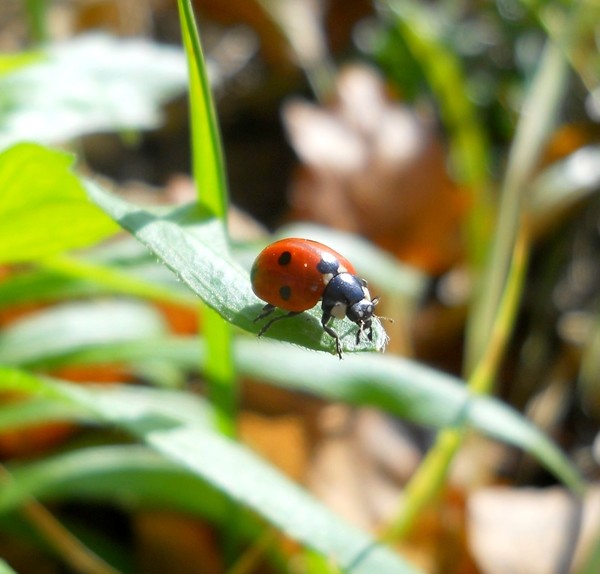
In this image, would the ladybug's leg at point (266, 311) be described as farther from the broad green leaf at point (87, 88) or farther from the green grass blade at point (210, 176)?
the broad green leaf at point (87, 88)

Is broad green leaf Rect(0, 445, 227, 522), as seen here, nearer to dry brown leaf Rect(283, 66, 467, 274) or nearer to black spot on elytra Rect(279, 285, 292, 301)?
black spot on elytra Rect(279, 285, 292, 301)

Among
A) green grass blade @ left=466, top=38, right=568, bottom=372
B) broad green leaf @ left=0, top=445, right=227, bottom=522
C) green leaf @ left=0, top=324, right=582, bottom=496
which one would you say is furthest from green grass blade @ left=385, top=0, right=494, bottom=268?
broad green leaf @ left=0, top=445, right=227, bottom=522

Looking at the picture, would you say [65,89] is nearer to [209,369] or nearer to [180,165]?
[209,369]

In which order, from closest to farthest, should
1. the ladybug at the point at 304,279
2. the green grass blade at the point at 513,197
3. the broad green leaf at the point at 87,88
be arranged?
1. the ladybug at the point at 304,279
2. the broad green leaf at the point at 87,88
3. the green grass blade at the point at 513,197

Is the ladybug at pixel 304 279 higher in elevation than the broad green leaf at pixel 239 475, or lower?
higher

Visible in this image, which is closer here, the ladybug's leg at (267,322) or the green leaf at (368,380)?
the ladybug's leg at (267,322)


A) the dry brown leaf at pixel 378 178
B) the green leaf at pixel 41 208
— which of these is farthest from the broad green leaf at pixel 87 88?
the dry brown leaf at pixel 378 178
